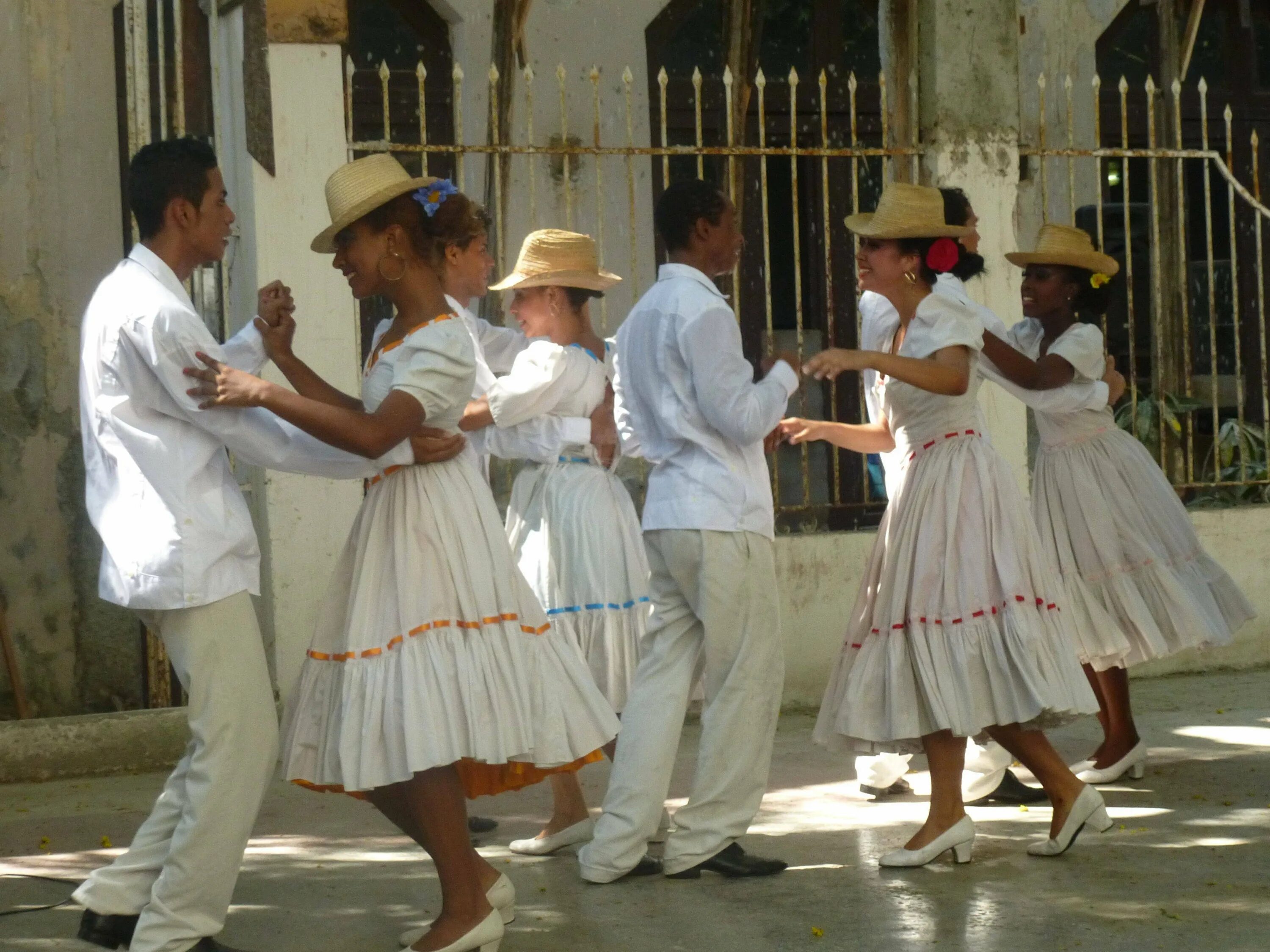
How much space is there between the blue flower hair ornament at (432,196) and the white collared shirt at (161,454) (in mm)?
577

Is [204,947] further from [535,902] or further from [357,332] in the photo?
[357,332]

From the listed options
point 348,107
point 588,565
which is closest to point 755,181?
point 348,107

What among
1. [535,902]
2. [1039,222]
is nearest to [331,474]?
[535,902]

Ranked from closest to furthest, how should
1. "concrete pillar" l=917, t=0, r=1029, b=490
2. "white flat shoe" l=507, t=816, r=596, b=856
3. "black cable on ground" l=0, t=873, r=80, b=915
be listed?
"black cable on ground" l=0, t=873, r=80, b=915
"white flat shoe" l=507, t=816, r=596, b=856
"concrete pillar" l=917, t=0, r=1029, b=490

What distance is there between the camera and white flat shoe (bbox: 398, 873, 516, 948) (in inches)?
161

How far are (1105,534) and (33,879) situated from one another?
372 centimetres

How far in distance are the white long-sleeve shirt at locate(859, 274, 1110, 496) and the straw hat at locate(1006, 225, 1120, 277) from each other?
291 millimetres

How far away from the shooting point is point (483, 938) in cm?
388

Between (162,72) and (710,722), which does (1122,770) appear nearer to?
(710,722)

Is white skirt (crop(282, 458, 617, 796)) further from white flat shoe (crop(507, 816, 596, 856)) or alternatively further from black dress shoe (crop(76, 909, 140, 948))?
white flat shoe (crop(507, 816, 596, 856))

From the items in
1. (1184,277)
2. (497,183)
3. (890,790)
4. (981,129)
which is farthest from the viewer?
(1184,277)

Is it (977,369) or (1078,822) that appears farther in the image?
(977,369)

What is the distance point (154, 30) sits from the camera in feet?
27.0

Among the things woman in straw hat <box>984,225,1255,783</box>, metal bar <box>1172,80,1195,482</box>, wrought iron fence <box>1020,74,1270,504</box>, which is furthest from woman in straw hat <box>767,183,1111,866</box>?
metal bar <box>1172,80,1195,482</box>
